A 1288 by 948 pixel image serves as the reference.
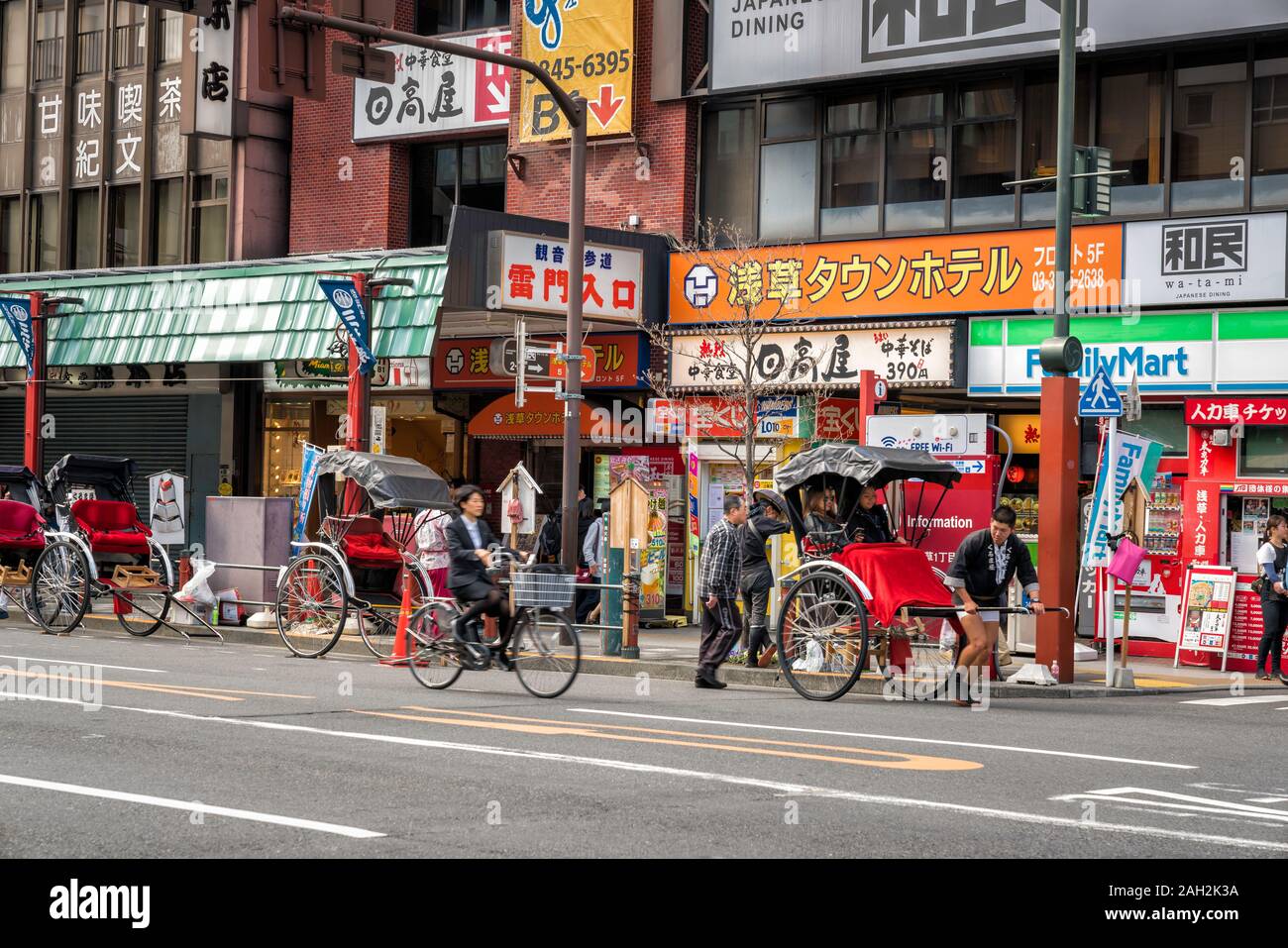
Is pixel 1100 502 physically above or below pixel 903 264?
below

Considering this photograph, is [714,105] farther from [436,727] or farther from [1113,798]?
[1113,798]

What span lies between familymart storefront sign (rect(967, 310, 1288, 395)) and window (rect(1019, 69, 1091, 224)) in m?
1.60

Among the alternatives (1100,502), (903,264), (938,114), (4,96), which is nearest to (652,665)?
(1100,502)

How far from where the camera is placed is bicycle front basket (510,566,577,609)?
47.1 feet

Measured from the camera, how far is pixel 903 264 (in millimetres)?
23188

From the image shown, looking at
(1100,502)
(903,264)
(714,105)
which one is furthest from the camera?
(714,105)

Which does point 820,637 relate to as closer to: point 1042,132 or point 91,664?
point 91,664

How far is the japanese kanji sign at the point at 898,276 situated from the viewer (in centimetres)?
2175

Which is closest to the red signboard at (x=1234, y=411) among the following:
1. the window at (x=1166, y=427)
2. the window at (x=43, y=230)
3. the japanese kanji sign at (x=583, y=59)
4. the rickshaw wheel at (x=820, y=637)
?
the window at (x=1166, y=427)

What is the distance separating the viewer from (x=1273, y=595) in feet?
61.2

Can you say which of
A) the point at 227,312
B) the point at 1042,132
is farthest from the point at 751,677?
the point at 227,312

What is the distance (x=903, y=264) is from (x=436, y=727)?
13.3 metres

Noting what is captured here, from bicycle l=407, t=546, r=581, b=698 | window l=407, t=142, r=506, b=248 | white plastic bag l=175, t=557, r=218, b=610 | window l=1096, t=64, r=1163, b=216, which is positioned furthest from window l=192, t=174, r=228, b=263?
bicycle l=407, t=546, r=581, b=698

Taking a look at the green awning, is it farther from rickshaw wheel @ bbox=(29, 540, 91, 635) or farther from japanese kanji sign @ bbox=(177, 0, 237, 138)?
rickshaw wheel @ bbox=(29, 540, 91, 635)
